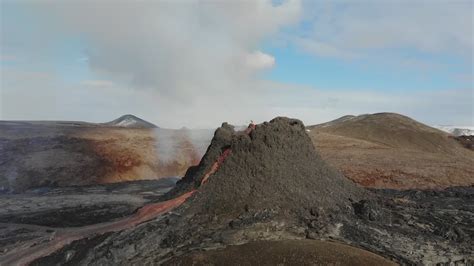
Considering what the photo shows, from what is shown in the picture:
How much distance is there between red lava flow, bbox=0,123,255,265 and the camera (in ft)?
30.1

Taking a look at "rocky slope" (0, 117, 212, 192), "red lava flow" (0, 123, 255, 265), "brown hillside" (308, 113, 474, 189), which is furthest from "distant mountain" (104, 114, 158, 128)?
"red lava flow" (0, 123, 255, 265)

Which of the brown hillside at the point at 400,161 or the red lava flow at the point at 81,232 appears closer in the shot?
the red lava flow at the point at 81,232

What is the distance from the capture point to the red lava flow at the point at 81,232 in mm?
9164

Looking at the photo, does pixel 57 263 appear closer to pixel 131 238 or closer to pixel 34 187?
pixel 131 238

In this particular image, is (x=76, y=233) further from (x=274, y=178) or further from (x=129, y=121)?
(x=129, y=121)

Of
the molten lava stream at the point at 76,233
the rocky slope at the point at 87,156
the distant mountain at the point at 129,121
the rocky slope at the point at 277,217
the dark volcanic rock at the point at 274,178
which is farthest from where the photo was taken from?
the distant mountain at the point at 129,121

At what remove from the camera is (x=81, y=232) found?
10.1 m

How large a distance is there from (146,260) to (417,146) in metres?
31.6

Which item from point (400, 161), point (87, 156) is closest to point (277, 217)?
point (400, 161)

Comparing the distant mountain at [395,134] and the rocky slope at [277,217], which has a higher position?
the distant mountain at [395,134]

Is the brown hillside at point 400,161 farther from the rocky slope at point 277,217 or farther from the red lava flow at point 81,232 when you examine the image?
the red lava flow at point 81,232

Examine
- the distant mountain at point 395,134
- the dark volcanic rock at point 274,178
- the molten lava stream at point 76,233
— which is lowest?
the molten lava stream at point 76,233

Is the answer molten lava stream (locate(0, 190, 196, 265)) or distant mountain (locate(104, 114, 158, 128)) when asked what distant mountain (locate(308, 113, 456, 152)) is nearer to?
molten lava stream (locate(0, 190, 196, 265))

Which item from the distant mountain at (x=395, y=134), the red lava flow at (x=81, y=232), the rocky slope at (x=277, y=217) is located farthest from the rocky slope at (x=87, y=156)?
the distant mountain at (x=395, y=134)
